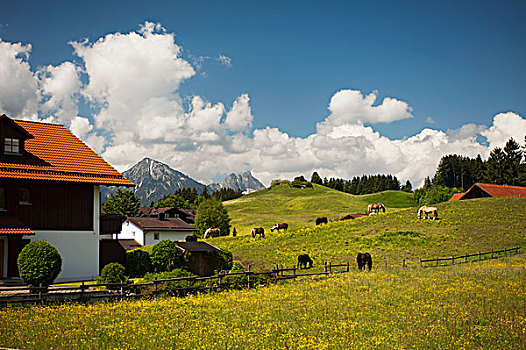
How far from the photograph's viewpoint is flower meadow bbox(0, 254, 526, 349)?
41.9 feet

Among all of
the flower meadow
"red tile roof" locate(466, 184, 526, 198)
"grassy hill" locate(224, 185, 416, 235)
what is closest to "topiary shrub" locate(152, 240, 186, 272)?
the flower meadow

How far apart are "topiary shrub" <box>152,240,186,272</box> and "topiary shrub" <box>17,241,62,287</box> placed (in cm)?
741

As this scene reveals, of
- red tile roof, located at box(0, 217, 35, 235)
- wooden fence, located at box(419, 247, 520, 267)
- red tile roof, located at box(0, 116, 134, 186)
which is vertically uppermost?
red tile roof, located at box(0, 116, 134, 186)

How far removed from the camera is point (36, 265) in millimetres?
22922

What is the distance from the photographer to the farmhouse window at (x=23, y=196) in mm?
27250

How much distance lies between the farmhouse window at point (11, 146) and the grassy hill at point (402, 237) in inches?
844

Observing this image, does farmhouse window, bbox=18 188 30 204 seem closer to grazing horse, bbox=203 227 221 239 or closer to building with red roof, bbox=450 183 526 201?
grazing horse, bbox=203 227 221 239

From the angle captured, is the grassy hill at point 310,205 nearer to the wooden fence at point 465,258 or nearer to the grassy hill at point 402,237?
the grassy hill at point 402,237

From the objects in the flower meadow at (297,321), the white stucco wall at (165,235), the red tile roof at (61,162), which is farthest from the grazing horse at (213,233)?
the flower meadow at (297,321)

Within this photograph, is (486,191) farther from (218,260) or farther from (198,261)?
(198,261)

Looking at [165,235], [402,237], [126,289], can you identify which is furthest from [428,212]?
[126,289]

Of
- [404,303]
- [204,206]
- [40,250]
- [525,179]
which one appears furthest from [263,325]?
[525,179]

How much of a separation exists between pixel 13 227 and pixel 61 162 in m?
5.52

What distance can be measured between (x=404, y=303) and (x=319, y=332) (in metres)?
6.52
